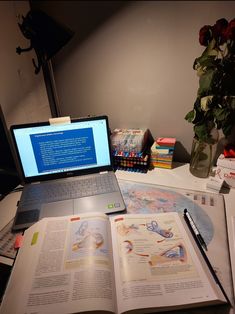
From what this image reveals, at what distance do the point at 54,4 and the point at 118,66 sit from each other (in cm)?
42

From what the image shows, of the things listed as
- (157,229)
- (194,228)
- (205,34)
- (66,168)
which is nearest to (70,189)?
(66,168)

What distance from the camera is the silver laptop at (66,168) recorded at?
34.4 inches

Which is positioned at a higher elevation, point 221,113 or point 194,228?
point 221,113

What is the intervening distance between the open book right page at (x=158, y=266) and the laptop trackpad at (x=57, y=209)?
7.8 inches

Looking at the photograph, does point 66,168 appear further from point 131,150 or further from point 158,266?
point 158,266

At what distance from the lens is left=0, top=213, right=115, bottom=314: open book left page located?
0.53 m

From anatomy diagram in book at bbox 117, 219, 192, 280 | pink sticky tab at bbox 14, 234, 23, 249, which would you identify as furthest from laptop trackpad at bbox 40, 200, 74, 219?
anatomy diagram in book at bbox 117, 219, 192, 280

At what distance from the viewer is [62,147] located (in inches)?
38.3

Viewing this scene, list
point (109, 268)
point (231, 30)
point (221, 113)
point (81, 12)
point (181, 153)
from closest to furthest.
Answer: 1. point (109, 268)
2. point (231, 30)
3. point (221, 113)
4. point (81, 12)
5. point (181, 153)

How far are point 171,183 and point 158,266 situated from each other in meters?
0.46

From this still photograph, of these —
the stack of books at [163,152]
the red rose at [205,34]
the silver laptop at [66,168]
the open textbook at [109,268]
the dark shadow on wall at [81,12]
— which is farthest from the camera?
the stack of books at [163,152]

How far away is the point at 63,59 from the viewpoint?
3.83 feet

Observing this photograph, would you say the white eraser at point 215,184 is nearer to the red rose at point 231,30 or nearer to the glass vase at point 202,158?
the glass vase at point 202,158

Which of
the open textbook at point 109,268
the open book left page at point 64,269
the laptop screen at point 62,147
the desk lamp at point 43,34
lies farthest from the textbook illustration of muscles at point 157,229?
the desk lamp at point 43,34
